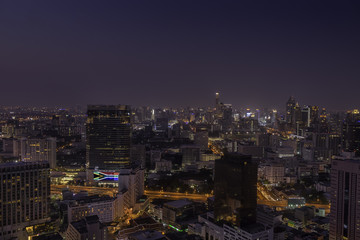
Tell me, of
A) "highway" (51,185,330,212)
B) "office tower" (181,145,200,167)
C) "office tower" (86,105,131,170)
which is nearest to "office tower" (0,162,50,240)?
"highway" (51,185,330,212)

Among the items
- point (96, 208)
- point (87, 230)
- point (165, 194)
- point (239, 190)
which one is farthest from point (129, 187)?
point (239, 190)

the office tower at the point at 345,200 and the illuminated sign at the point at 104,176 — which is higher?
the office tower at the point at 345,200

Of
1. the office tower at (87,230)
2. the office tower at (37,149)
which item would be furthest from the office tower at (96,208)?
the office tower at (37,149)

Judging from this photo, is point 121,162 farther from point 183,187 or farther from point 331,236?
point 331,236

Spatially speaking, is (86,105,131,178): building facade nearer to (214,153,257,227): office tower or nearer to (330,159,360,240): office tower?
(214,153,257,227): office tower

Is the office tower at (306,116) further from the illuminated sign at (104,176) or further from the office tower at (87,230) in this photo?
the office tower at (87,230)

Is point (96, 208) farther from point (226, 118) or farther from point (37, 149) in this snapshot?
point (226, 118)

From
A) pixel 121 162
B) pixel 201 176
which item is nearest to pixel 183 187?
pixel 201 176
